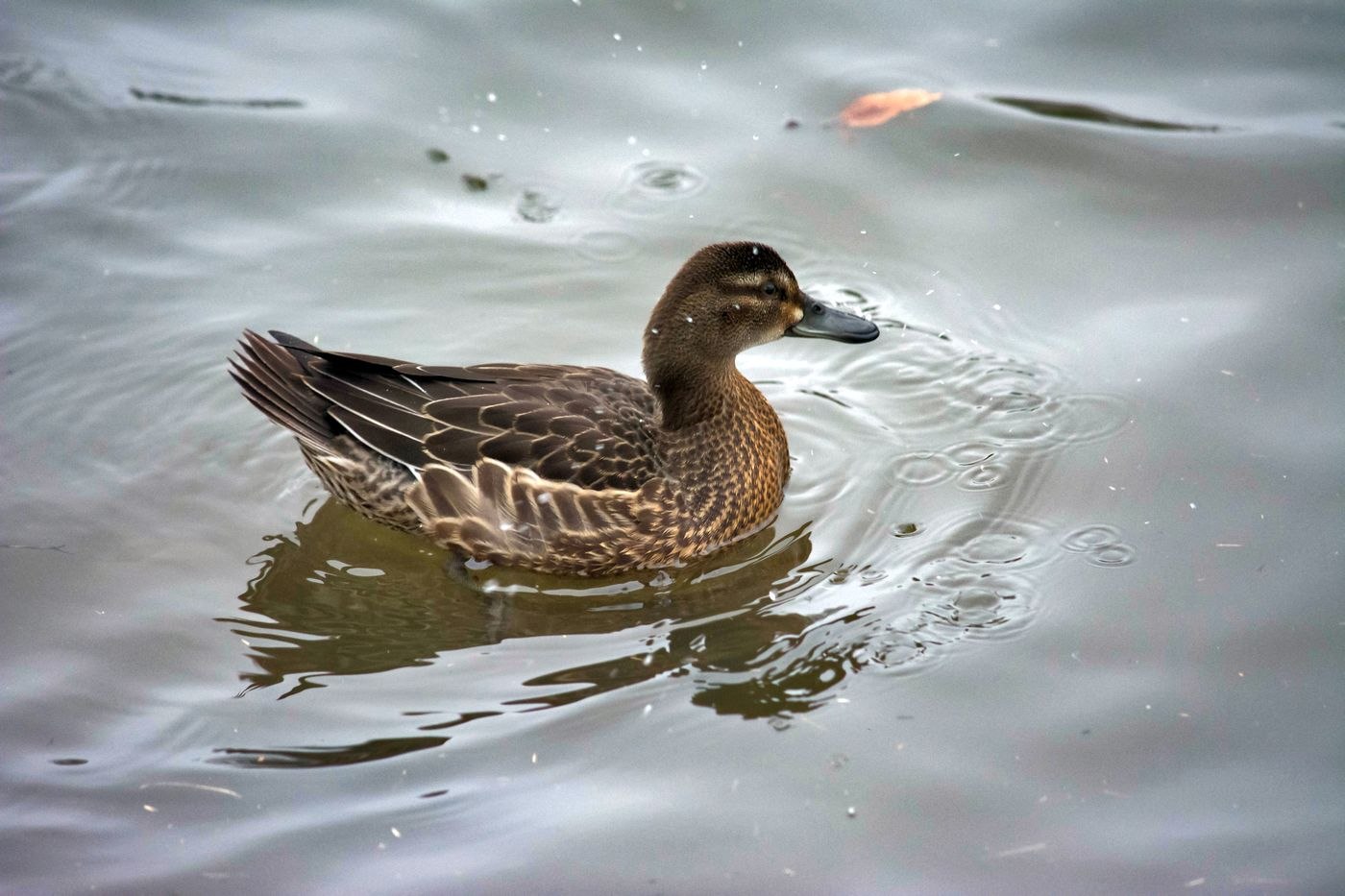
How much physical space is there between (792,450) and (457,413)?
1822 millimetres

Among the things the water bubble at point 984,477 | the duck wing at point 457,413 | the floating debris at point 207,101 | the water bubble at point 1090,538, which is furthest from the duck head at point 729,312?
the floating debris at point 207,101

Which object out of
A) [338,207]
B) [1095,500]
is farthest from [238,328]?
[1095,500]

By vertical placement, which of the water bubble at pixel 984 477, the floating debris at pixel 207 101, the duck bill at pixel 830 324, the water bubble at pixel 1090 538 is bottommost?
the water bubble at pixel 1090 538

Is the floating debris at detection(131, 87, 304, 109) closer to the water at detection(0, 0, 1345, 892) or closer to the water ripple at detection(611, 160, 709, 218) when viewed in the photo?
the water at detection(0, 0, 1345, 892)

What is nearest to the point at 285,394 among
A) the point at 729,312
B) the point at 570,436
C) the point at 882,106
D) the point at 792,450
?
the point at 570,436

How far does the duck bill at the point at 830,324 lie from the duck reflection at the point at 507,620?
3.20ft

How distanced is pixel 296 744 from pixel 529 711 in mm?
898

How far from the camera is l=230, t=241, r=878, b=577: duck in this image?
6.46 meters

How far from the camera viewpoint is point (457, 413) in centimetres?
654

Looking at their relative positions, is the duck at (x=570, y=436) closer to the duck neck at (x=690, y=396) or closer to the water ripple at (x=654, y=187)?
the duck neck at (x=690, y=396)

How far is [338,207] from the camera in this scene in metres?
8.84

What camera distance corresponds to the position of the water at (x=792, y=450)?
5117 millimetres

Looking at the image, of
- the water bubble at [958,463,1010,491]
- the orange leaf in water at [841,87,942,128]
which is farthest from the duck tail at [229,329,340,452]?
the orange leaf in water at [841,87,942,128]

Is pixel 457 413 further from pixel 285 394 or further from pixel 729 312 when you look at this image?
pixel 729 312
